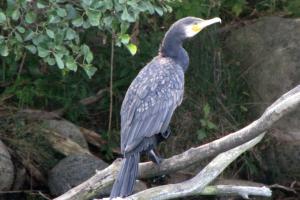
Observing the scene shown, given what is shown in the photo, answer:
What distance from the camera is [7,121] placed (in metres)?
7.14

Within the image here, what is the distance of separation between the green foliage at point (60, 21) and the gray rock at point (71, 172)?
173cm

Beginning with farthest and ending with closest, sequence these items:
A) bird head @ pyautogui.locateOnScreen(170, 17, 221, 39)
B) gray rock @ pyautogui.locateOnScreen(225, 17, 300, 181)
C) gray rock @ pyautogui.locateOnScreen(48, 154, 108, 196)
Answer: gray rock @ pyautogui.locateOnScreen(225, 17, 300, 181)
gray rock @ pyautogui.locateOnScreen(48, 154, 108, 196)
bird head @ pyautogui.locateOnScreen(170, 17, 221, 39)

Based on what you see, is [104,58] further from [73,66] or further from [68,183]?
[73,66]

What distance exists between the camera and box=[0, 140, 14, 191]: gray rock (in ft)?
21.9

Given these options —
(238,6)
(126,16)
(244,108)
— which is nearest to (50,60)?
(126,16)

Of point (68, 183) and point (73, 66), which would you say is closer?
point (73, 66)

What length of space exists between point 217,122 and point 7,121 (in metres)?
1.72

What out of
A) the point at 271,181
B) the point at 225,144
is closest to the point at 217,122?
the point at 271,181

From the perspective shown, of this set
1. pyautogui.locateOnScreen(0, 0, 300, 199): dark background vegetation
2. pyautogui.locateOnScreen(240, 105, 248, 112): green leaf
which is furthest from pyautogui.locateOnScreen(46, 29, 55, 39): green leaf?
pyautogui.locateOnScreen(240, 105, 248, 112): green leaf

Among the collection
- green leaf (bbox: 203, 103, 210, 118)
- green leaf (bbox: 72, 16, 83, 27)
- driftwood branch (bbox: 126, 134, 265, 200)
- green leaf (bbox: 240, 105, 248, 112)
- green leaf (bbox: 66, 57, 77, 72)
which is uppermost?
green leaf (bbox: 72, 16, 83, 27)

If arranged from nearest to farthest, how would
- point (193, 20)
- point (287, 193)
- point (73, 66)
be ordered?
point (73, 66) < point (193, 20) < point (287, 193)

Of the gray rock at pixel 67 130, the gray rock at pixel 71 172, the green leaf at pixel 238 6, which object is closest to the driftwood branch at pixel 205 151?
the gray rock at pixel 71 172

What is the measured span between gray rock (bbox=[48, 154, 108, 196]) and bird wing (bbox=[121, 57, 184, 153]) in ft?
5.52

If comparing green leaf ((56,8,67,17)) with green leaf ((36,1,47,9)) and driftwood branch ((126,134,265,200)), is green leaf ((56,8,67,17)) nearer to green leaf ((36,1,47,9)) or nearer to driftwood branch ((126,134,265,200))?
green leaf ((36,1,47,9))
